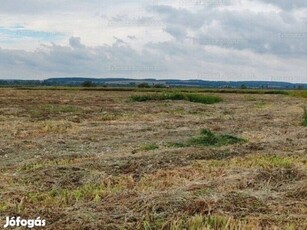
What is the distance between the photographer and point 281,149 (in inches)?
559

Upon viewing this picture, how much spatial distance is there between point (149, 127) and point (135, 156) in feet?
27.6

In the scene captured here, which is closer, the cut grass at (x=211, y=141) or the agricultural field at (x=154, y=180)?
the agricultural field at (x=154, y=180)

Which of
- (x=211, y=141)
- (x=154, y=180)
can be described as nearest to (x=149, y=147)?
(x=211, y=141)

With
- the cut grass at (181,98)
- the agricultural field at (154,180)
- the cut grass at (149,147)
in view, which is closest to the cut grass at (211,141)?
the agricultural field at (154,180)

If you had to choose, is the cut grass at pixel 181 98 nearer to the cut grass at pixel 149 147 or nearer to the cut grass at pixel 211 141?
the cut grass at pixel 211 141

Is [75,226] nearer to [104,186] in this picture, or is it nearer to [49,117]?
[104,186]

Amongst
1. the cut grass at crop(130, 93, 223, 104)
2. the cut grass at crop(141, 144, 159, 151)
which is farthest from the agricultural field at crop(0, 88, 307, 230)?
the cut grass at crop(130, 93, 223, 104)

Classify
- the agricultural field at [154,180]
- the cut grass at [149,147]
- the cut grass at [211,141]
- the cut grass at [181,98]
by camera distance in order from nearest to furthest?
the agricultural field at [154,180]
the cut grass at [149,147]
the cut grass at [211,141]
the cut grass at [181,98]

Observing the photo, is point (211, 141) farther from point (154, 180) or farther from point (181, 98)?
point (181, 98)

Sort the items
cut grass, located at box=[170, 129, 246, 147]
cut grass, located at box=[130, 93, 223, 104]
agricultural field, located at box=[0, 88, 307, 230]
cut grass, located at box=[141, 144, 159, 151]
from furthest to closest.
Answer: cut grass, located at box=[130, 93, 223, 104], cut grass, located at box=[170, 129, 246, 147], cut grass, located at box=[141, 144, 159, 151], agricultural field, located at box=[0, 88, 307, 230]

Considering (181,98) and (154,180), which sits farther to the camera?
(181,98)

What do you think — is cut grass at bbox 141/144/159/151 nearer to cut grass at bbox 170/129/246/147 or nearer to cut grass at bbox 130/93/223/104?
cut grass at bbox 170/129/246/147

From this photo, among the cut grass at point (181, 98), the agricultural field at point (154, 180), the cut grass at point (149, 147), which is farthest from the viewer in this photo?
the cut grass at point (181, 98)

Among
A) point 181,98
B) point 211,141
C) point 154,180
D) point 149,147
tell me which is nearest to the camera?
point 154,180
